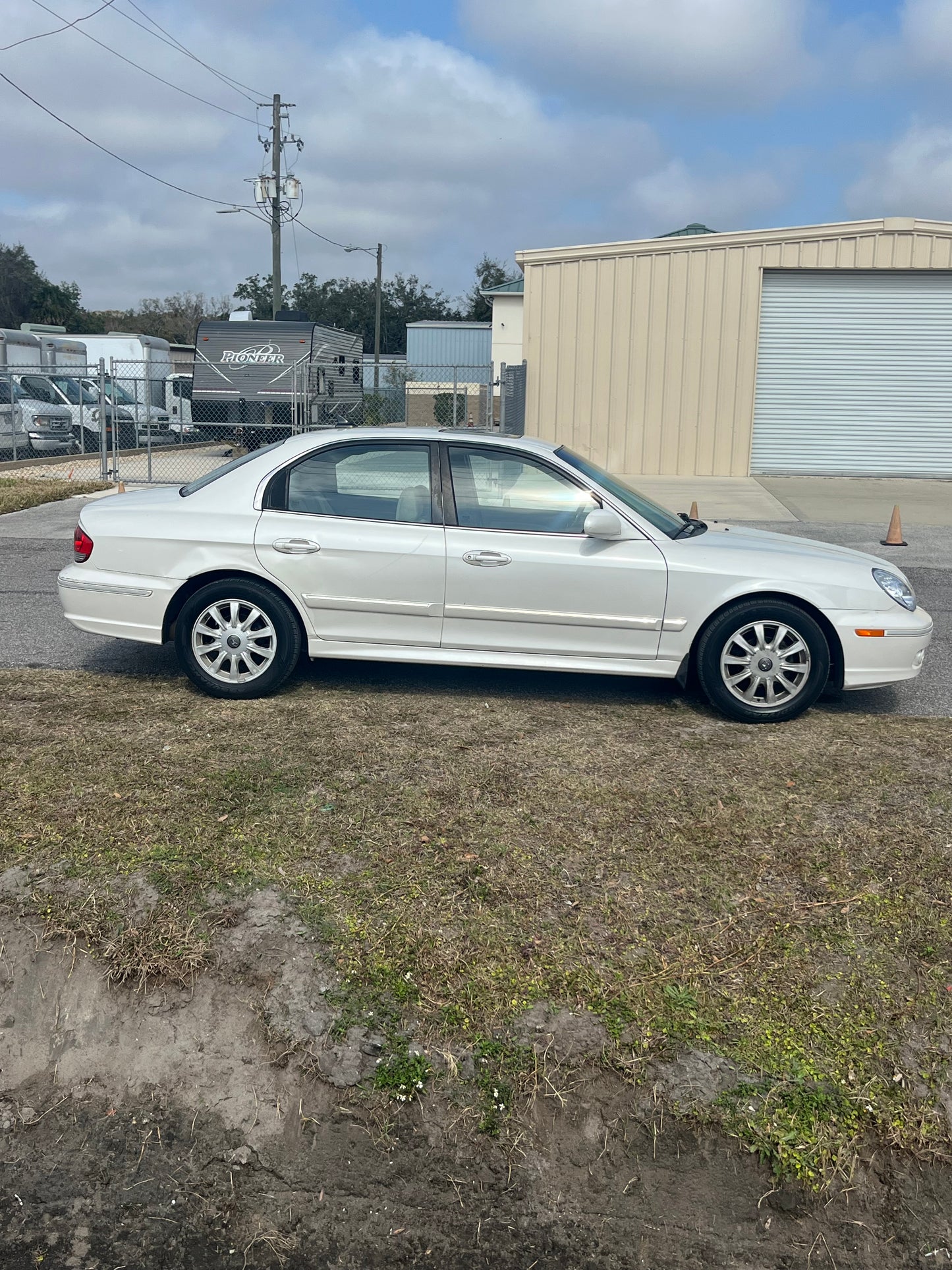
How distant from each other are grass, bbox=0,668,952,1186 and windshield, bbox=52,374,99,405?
2112 cm

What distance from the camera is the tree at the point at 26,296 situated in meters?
59.1

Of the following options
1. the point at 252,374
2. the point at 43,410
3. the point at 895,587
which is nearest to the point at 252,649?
the point at 895,587

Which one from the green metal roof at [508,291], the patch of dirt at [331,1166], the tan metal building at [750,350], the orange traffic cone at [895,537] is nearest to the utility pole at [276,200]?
the green metal roof at [508,291]

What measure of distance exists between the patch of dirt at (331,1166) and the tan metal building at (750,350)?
1779 cm

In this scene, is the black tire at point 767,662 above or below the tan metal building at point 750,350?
below

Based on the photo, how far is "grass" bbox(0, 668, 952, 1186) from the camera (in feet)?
10.4

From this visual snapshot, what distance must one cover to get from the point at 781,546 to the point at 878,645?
2.41 feet

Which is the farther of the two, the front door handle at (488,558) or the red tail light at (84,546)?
the red tail light at (84,546)

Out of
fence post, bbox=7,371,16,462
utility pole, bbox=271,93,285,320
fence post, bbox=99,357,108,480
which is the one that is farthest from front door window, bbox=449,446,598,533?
utility pole, bbox=271,93,285,320

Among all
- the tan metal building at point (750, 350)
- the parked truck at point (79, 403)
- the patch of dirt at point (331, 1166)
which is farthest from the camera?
the parked truck at point (79, 403)

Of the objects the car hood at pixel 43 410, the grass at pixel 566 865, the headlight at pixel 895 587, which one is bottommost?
the grass at pixel 566 865

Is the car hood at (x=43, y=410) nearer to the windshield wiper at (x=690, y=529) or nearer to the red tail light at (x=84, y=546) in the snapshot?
the red tail light at (x=84, y=546)

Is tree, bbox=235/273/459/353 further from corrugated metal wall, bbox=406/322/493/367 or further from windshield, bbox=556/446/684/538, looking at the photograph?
windshield, bbox=556/446/684/538

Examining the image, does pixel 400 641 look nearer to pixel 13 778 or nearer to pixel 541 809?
pixel 541 809
